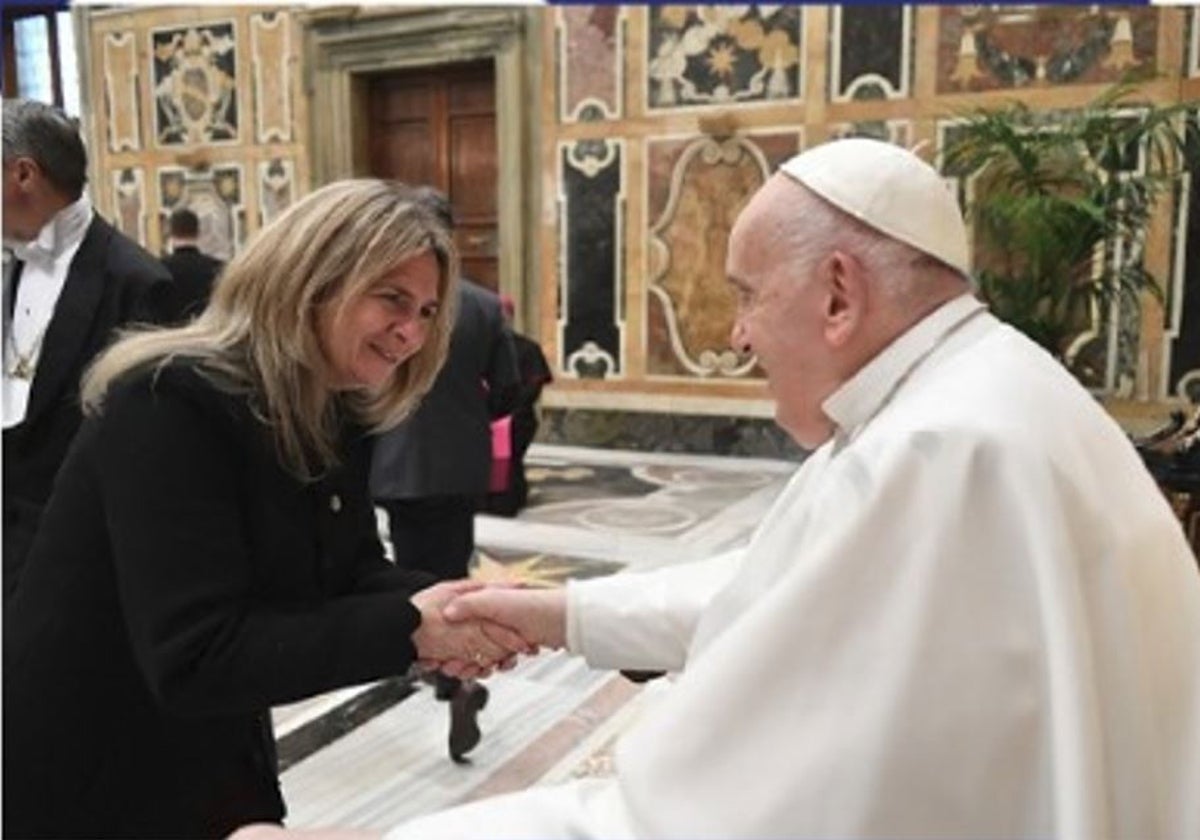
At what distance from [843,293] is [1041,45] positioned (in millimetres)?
7001

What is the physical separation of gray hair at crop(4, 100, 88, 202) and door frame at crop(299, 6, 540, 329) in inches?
260

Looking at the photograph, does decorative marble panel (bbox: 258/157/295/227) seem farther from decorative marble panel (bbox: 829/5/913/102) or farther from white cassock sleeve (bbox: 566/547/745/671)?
white cassock sleeve (bbox: 566/547/745/671)

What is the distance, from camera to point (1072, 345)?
7.54m

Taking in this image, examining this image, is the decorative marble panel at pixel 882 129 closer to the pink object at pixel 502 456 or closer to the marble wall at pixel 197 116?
the pink object at pixel 502 456

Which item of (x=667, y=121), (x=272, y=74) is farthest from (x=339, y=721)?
(x=272, y=74)

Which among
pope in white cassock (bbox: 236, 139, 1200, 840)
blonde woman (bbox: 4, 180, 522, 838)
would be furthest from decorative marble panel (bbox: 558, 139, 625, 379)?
pope in white cassock (bbox: 236, 139, 1200, 840)

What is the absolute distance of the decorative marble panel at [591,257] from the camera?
29.0 ft

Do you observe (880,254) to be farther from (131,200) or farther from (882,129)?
(131,200)

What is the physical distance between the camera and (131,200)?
11125mm

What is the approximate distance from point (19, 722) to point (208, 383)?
0.52 m

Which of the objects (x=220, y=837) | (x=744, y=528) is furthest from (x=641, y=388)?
(x=220, y=837)

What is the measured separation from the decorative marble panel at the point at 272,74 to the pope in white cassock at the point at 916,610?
374 inches

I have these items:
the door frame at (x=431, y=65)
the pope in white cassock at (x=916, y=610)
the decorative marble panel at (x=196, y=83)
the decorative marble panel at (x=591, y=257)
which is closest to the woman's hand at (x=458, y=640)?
the pope in white cassock at (x=916, y=610)

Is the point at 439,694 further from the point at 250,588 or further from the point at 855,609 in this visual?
the point at 855,609
